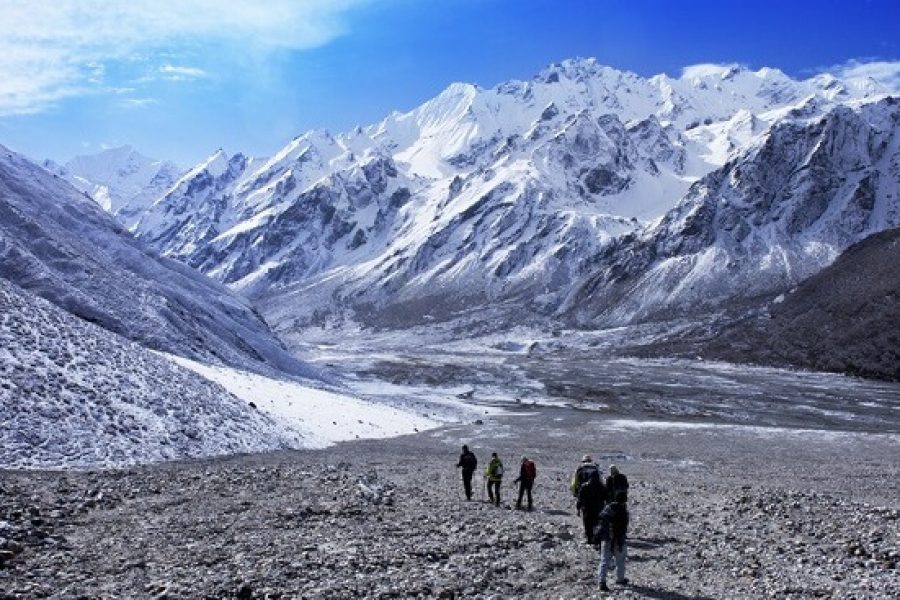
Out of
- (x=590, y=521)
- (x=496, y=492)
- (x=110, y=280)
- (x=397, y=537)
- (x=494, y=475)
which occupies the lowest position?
(x=397, y=537)

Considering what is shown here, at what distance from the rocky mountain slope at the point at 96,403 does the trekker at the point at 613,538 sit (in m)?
23.9

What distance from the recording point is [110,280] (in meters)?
74.0

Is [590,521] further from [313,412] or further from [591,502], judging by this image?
[313,412]

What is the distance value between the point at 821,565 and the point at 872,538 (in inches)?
115

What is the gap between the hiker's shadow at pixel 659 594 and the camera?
1538cm

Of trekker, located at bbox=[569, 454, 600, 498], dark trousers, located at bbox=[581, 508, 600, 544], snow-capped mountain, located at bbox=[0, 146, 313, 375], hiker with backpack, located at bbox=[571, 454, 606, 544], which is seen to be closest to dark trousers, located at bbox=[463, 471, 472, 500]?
trekker, located at bbox=[569, 454, 600, 498]

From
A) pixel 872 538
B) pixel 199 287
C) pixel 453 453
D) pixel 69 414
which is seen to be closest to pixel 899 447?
pixel 453 453

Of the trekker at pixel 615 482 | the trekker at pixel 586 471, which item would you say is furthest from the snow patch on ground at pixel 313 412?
the trekker at pixel 615 482

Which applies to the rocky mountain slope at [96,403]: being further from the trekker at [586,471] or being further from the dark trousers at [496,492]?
the trekker at [586,471]

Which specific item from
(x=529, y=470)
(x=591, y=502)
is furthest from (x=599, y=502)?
(x=529, y=470)

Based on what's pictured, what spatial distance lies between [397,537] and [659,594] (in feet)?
24.8

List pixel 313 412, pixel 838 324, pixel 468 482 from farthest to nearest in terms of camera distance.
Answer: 1. pixel 838 324
2. pixel 313 412
3. pixel 468 482

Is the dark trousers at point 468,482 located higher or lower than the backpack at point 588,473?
lower

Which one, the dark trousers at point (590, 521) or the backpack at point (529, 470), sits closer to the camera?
the dark trousers at point (590, 521)
